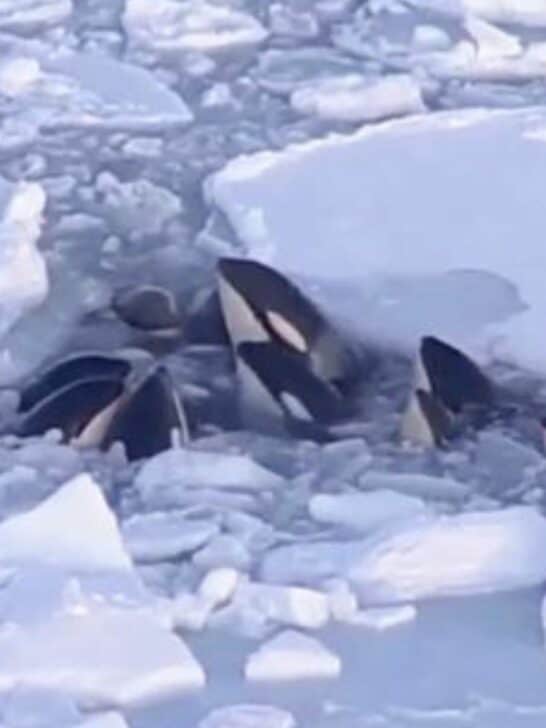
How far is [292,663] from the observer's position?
2.13 m

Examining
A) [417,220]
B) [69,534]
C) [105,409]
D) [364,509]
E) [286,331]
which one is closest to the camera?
[69,534]

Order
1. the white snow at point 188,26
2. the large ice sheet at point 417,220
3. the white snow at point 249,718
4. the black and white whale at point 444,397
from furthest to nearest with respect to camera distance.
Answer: the white snow at point 188,26, the large ice sheet at point 417,220, the black and white whale at point 444,397, the white snow at point 249,718

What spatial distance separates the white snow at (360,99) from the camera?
11.7 feet

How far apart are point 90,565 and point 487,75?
162 centimetres

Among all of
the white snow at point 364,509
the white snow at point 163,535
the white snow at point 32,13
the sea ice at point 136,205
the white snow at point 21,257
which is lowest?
the white snow at point 32,13

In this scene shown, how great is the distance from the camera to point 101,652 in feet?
6.97

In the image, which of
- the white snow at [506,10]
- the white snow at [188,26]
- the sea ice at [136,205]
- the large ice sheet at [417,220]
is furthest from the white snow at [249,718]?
the white snow at [506,10]

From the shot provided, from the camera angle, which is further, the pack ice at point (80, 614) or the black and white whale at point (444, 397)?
the black and white whale at point (444, 397)

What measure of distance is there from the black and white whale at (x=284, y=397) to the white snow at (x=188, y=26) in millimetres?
1276

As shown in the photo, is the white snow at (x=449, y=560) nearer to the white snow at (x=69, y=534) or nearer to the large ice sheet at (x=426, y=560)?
the large ice sheet at (x=426, y=560)

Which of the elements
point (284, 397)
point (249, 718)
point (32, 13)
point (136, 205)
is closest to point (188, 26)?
point (32, 13)

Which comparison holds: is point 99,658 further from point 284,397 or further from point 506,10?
point 506,10

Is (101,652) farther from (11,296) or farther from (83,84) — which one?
(83,84)

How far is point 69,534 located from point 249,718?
0.98 feet
